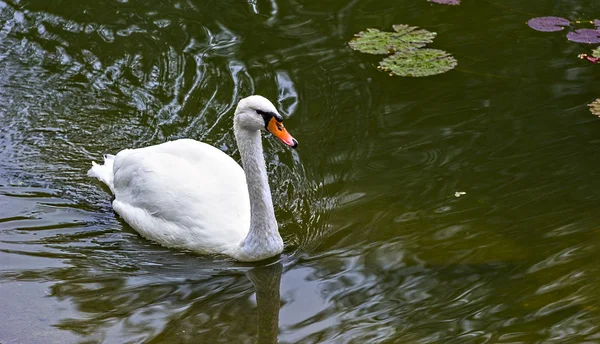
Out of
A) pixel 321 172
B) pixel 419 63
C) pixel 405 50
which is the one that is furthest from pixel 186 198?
pixel 405 50

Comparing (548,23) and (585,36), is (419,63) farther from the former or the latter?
(585,36)

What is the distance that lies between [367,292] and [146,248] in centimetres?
185

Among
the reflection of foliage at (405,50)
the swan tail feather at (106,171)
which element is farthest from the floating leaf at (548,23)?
the swan tail feather at (106,171)

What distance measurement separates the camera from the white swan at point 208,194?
5.93 m

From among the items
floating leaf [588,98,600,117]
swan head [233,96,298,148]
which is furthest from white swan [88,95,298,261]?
floating leaf [588,98,600,117]

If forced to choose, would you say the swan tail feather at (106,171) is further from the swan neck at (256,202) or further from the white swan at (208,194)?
the swan neck at (256,202)

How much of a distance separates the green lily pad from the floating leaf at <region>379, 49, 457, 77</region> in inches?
5.2

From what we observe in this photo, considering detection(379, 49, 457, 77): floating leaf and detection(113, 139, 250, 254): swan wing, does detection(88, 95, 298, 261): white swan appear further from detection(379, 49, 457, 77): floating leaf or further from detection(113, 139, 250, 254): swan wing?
detection(379, 49, 457, 77): floating leaf

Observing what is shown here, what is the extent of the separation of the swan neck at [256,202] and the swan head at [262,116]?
14cm

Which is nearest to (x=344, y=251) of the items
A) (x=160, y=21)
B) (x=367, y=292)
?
(x=367, y=292)

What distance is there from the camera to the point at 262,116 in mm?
5719

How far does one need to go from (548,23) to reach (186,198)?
489cm

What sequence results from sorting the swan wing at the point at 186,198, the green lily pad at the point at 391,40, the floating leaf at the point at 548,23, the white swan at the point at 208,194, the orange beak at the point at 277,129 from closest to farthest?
the orange beak at the point at 277,129, the white swan at the point at 208,194, the swan wing at the point at 186,198, the green lily pad at the point at 391,40, the floating leaf at the point at 548,23

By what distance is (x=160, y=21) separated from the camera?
9984mm
